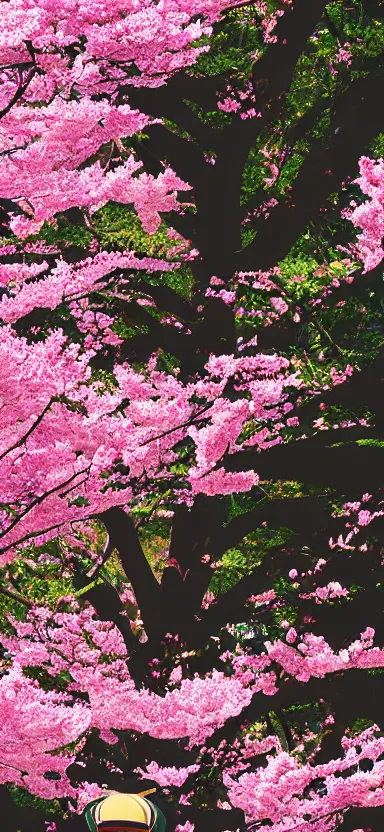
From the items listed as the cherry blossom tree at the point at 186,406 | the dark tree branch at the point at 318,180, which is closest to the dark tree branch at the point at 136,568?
the cherry blossom tree at the point at 186,406

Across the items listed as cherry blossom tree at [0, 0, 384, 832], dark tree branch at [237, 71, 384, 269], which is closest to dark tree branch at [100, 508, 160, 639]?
cherry blossom tree at [0, 0, 384, 832]

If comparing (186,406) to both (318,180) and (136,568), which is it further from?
(318,180)

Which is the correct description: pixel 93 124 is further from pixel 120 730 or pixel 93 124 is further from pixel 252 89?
pixel 120 730

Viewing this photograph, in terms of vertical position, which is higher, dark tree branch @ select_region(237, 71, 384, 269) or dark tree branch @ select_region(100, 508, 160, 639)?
dark tree branch @ select_region(237, 71, 384, 269)

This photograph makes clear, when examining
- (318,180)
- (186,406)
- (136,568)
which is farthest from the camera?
(136,568)

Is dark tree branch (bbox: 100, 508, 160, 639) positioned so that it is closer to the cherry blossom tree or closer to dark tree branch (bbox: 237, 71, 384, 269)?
the cherry blossom tree

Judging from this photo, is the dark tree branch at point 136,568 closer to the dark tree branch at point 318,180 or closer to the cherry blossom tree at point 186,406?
the cherry blossom tree at point 186,406

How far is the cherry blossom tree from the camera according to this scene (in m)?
10.3

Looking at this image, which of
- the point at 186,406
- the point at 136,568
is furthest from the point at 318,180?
the point at 136,568

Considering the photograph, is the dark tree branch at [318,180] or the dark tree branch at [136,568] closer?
the dark tree branch at [318,180]

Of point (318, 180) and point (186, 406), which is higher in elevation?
point (318, 180)

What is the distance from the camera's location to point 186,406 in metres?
11.3

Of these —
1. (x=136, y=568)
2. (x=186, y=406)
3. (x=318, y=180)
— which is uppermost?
(x=318, y=180)

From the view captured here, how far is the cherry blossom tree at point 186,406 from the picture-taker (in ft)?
33.8
